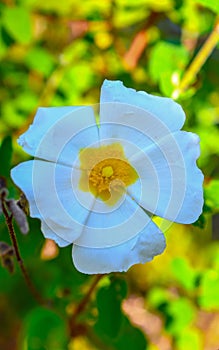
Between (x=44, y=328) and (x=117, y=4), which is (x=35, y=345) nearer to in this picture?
(x=44, y=328)

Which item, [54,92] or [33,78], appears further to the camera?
[33,78]

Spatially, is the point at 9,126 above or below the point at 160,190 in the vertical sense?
below

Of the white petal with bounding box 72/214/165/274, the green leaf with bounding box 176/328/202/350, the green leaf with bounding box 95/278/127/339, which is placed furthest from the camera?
the green leaf with bounding box 176/328/202/350

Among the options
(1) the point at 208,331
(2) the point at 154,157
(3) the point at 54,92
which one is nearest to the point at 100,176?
(2) the point at 154,157

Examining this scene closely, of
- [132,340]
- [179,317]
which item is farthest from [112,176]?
[179,317]

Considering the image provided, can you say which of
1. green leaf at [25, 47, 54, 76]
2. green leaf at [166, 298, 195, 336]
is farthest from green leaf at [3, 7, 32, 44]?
green leaf at [166, 298, 195, 336]

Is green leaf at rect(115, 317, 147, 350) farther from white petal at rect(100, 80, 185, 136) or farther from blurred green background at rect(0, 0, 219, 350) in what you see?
white petal at rect(100, 80, 185, 136)

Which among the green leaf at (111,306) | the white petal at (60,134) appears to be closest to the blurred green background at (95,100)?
the green leaf at (111,306)
